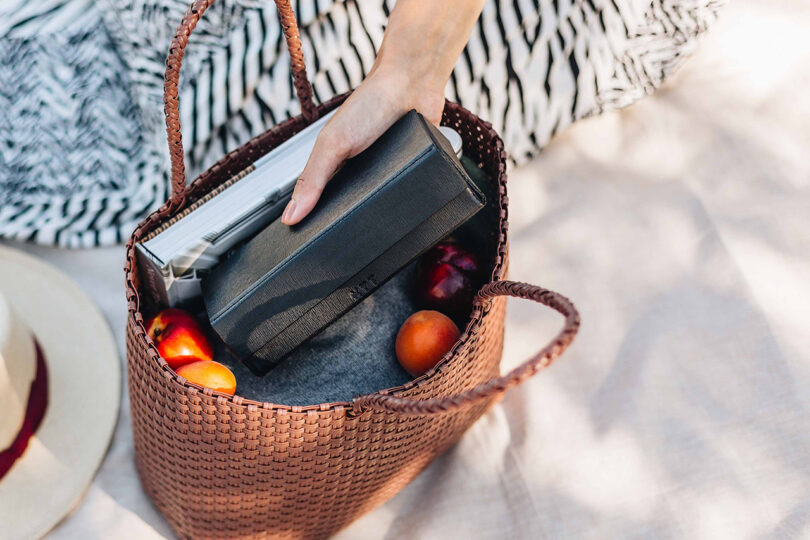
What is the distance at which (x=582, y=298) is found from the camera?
0.90 m

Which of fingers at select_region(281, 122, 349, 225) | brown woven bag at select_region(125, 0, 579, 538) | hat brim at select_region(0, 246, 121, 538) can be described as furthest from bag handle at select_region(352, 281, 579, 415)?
hat brim at select_region(0, 246, 121, 538)

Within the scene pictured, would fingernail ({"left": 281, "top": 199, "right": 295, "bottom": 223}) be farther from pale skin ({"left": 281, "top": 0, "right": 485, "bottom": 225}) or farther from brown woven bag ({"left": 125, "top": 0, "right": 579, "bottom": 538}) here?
brown woven bag ({"left": 125, "top": 0, "right": 579, "bottom": 538})

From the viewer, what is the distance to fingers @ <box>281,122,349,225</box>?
604 mm

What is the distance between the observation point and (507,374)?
0.43 m

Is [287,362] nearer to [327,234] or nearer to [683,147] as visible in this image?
[327,234]

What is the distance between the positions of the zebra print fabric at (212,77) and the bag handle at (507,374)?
1.45 ft

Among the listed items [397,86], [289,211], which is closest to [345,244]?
[289,211]

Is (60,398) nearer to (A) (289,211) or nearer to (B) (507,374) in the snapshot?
(A) (289,211)

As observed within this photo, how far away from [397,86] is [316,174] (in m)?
0.13

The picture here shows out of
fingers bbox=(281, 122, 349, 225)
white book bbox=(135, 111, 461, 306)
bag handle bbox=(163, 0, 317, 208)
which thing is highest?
bag handle bbox=(163, 0, 317, 208)

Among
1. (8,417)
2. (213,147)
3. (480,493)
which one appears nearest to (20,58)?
(213,147)

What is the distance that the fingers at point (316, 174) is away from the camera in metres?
0.60

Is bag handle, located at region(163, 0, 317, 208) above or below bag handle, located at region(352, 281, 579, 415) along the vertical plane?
above

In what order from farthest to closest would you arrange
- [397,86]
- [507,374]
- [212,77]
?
1. [212,77]
2. [397,86]
3. [507,374]
